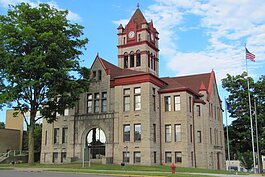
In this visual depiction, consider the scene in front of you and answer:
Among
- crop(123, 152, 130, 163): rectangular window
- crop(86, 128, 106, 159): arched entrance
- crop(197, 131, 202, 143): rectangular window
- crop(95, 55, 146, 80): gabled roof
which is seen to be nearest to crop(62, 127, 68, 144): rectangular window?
crop(86, 128, 106, 159): arched entrance

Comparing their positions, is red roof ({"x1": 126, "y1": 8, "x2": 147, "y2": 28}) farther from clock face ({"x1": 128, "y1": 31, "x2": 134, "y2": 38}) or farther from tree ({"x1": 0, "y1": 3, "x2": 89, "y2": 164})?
tree ({"x1": 0, "y1": 3, "x2": 89, "y2": 164})

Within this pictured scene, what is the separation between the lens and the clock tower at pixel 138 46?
182 feet

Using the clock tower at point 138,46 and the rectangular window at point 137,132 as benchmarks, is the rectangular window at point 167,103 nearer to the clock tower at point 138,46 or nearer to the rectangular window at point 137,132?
the rectangular window at point 137,132

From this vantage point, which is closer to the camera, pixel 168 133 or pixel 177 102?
pixel 168 133

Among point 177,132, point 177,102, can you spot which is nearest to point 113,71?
point 177,102

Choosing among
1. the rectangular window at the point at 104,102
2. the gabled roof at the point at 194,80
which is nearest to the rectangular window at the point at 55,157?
the rectangular window at the point at 104,102

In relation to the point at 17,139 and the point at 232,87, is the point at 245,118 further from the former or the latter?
the point at 17,139

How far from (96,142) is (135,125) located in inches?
234

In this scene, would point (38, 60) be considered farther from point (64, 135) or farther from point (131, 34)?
point (131, 34)

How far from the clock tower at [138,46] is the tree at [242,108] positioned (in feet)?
44.7

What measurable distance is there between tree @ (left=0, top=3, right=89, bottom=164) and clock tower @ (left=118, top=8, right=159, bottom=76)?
57.8ft

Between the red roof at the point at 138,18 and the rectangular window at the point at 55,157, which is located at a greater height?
the red roof at the point at 138,18

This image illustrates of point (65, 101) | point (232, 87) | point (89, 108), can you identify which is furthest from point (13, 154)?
Answer: point (232, 87)

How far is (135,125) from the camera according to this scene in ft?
136
